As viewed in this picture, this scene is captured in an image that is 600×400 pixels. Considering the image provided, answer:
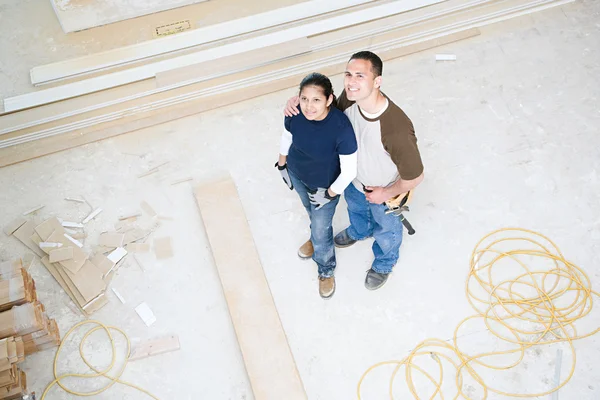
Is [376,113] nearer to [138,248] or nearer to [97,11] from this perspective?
[138,248]

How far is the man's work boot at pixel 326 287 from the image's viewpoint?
3.86 metres

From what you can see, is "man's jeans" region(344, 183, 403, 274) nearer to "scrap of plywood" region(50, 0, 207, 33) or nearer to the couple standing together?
the couple standing together

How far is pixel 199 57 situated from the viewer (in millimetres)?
4836

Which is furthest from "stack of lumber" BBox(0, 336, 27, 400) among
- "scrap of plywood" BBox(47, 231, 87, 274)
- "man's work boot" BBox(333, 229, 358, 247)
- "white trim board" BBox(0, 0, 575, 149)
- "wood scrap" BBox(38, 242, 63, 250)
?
"man's work boot" BBox(333, 229, 358, 247)

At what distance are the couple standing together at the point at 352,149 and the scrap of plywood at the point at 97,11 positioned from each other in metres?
2.47

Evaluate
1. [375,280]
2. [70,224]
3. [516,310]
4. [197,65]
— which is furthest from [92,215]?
[516,310]

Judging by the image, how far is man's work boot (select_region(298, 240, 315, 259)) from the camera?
4.01 meters

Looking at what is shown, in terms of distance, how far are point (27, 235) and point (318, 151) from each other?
7.45ft

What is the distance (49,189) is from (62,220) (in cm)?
30

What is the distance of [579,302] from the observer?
382 cm

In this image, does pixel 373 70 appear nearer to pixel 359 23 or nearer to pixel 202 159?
pixel 202 159

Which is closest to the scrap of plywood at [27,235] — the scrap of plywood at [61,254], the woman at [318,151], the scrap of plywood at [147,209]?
the scrap of plywood at [61,254]

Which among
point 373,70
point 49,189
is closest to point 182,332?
point 49,189

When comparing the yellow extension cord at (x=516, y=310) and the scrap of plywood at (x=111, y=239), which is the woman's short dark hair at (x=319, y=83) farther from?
the scrap of plywood at (x=111, y=239)
